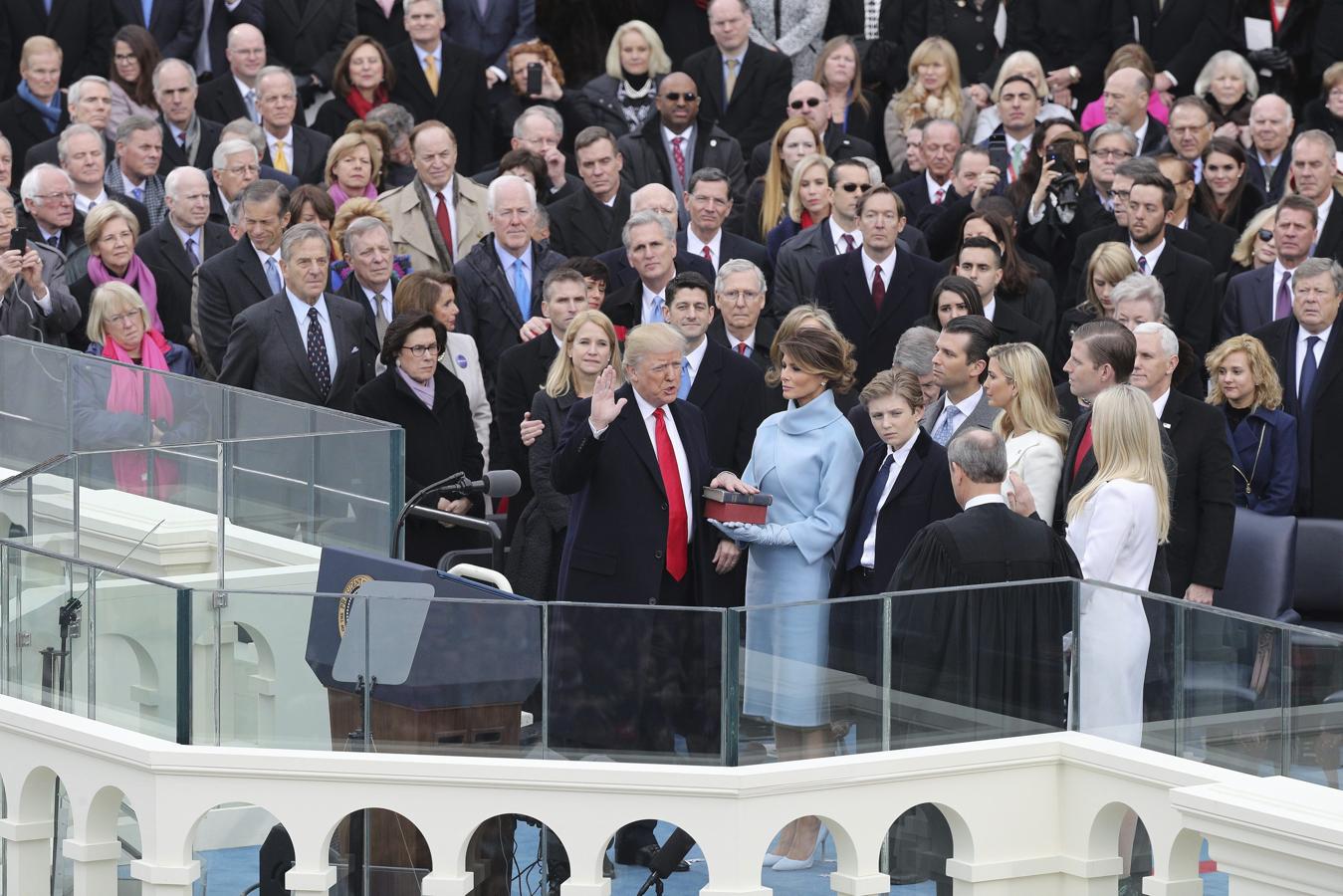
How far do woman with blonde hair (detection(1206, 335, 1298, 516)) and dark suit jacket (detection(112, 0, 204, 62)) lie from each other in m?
7.86

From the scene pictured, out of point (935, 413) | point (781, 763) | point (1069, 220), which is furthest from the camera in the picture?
point (1069, 220)

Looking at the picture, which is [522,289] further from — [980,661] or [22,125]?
[980,661]

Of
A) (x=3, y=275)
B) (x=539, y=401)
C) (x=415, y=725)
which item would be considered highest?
(x=3, y=275)

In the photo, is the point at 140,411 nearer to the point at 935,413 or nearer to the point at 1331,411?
the point at 935,413

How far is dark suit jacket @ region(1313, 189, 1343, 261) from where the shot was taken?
11.2m

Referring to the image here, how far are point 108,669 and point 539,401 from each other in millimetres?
2676

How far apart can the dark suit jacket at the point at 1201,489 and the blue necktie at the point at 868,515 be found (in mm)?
1361

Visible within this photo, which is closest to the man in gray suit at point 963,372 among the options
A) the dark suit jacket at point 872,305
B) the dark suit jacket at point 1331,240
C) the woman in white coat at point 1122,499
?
the woman in white coat at point 1122,499

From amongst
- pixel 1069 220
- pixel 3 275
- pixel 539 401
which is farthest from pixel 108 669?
pixel 1069 220

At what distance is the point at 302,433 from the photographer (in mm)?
8398

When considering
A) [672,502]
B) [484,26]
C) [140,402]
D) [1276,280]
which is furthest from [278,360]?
[484,26]

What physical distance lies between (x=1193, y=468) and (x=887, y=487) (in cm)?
150

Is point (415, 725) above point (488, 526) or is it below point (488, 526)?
below

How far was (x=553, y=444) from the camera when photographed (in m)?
8.67
